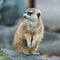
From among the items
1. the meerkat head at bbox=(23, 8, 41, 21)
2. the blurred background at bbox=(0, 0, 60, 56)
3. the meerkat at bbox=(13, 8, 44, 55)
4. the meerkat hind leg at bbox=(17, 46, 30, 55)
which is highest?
the meerkat head at bbox=(23, 8, 41, 21)

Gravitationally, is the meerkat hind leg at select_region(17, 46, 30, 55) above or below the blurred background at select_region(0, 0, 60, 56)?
above

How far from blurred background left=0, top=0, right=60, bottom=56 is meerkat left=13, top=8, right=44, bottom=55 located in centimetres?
356

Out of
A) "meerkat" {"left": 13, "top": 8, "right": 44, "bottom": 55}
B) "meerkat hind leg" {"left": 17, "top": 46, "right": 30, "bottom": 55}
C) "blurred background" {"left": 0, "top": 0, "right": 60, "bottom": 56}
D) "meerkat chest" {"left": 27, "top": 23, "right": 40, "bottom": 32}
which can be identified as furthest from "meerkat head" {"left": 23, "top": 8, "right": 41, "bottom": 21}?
"blurred background" {"left": 0, "top": 0, "right": 60, "bottom": 56}

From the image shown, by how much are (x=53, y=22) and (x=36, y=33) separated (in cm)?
800

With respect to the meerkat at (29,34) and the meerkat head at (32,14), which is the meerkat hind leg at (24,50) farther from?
the meerkat head at (32,14)

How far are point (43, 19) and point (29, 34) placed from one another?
27.1 feet

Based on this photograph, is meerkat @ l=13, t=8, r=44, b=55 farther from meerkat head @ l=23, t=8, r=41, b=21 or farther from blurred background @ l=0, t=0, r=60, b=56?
blurred background @ l=0, t=0, r=60, b=56

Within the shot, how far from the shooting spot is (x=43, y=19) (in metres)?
17.8

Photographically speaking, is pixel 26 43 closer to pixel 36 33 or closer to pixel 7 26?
pixel 36 33

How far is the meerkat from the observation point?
31.2 feet

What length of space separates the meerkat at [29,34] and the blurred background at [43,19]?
11.7 feet

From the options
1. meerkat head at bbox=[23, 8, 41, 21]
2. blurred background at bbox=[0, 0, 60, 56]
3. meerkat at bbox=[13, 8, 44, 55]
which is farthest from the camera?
blurred background at bbox=[0, 0, 60, 56]

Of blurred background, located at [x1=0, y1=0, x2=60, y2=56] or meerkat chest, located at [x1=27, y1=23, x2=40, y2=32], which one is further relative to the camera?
blurred background, located at [x1=0, y1=0, x2=60, y2=56]

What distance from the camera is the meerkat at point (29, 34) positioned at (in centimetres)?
952
